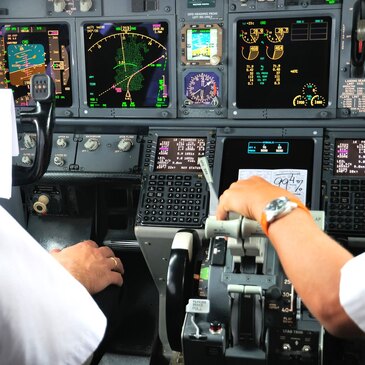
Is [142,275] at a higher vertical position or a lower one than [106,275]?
lower

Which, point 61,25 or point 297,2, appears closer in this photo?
point 297,2

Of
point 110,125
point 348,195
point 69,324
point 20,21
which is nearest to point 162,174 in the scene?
point 110,125

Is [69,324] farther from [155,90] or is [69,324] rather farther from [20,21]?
[20,21]

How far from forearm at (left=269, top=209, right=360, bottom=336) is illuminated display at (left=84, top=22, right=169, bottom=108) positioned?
1.93 m

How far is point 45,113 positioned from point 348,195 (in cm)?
151

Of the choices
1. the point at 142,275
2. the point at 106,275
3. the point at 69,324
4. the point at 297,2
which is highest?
the point at 297,2

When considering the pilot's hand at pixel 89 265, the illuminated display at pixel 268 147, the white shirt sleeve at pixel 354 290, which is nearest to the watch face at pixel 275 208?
the white shirt sleeve at pixel 354 290

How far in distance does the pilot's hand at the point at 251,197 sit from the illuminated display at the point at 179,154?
1336 mm

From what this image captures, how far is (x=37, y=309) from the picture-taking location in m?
0.99

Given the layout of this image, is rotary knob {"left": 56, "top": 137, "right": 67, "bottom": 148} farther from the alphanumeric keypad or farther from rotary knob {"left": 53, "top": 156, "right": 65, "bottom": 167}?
the alphanumeric keypad

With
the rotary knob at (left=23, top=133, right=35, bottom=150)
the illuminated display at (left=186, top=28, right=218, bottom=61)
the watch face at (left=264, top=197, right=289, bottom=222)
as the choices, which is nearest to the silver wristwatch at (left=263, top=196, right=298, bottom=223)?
the watch face at (left=264, top=197, right=289, bottom=222)

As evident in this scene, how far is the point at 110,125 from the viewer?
317cm

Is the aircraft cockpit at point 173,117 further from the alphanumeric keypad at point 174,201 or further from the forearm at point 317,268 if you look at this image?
the forearm at point 317,268

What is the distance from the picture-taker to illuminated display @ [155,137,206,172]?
118 inches
